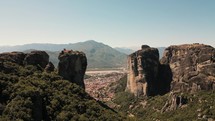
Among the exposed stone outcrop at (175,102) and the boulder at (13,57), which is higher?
the boulder at (13,57)

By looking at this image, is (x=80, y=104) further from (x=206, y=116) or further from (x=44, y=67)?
(x=206, y=116)

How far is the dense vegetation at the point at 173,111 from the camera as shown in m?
125

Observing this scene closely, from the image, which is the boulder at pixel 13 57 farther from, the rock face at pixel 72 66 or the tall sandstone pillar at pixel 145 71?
the tall sandstone pillar at pixel 145 71

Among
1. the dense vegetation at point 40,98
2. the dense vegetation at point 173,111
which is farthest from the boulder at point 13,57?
the dense vegetation at point 173,111

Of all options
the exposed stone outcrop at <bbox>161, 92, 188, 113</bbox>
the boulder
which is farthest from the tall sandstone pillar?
the boulder

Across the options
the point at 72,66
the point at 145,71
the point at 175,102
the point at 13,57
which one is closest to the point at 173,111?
the point at 175,102

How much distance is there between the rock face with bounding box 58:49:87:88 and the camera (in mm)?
105062

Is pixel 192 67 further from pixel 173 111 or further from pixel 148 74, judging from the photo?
pixel 173 111

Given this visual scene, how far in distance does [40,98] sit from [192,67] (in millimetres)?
103106

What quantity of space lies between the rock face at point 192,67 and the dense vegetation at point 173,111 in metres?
6.36

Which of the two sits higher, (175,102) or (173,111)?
(175,102)

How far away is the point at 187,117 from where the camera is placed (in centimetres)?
12444

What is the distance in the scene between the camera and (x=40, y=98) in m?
72.6

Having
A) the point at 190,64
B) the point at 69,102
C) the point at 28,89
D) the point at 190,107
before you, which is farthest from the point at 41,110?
the point at 190,64
